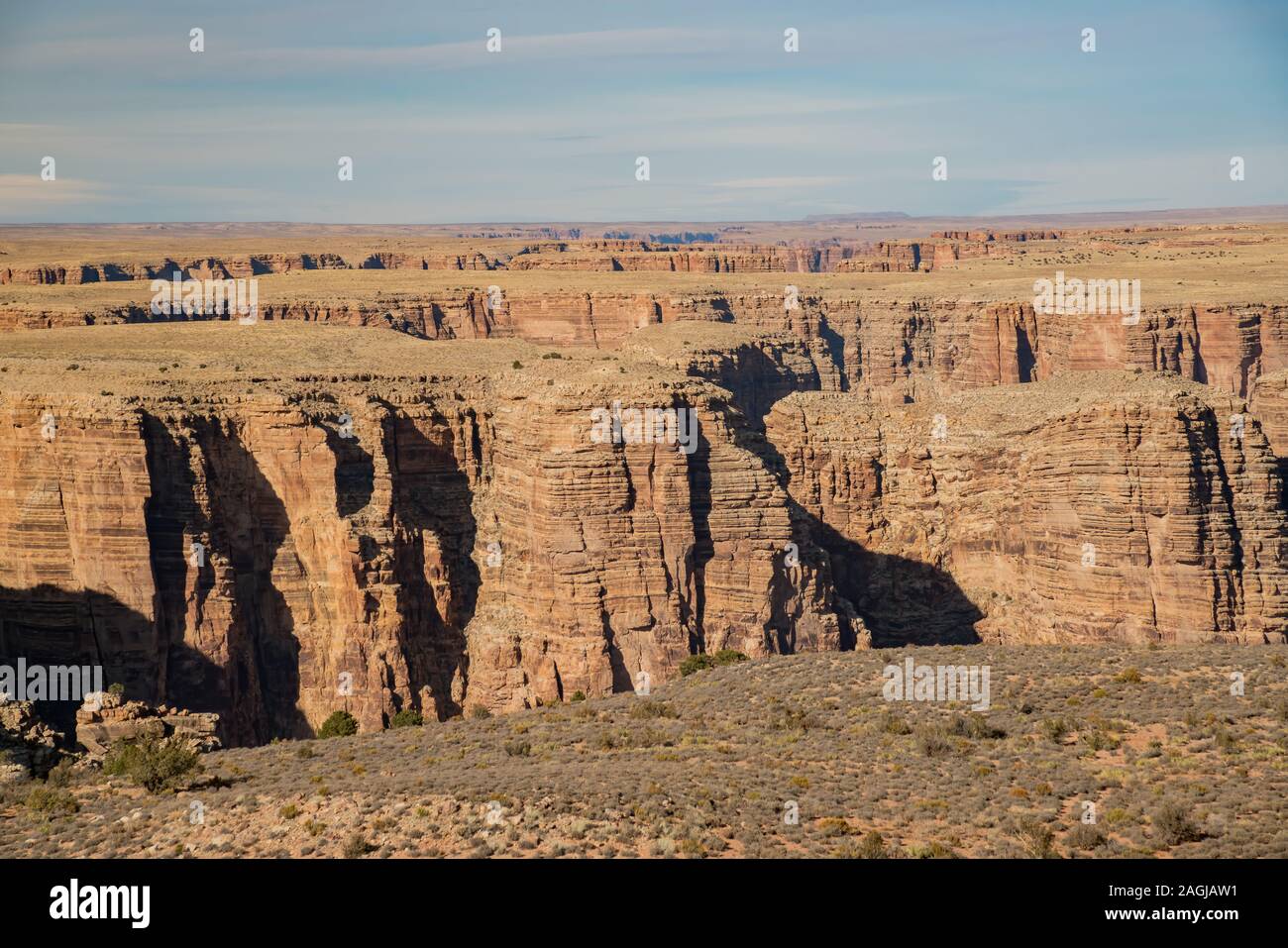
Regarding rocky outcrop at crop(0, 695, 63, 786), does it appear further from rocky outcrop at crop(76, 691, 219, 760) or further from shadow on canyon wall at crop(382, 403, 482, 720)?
shadow on canyon wall at crop(382, 403, 482, 720)

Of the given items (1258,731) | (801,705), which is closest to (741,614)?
(801,705)

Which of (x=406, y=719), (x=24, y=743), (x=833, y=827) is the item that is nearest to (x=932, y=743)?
(x=833, y=827)

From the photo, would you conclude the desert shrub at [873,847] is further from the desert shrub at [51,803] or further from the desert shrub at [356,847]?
the desert shrub at [51,803]

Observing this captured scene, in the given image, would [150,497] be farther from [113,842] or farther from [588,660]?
[113,842]

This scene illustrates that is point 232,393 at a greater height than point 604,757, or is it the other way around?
point 232,393

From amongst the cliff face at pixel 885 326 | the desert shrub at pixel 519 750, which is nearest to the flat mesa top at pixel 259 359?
the desert shrub at pixel 519 750

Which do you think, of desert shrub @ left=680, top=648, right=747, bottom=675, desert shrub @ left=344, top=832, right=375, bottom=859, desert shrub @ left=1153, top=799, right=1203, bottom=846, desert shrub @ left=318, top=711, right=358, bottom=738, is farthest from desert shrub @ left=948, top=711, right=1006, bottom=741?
desert shrub @ left=318, top=711, right=358, bottom=738
